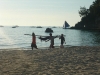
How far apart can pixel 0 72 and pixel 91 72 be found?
5.12 metres

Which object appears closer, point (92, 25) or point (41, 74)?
point (41, 74)

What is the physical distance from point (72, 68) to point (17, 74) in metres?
3.40

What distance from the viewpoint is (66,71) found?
11.3 meters

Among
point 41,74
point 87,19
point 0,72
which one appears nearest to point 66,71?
point 41,74

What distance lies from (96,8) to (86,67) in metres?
115

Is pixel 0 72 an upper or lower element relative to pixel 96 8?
lower

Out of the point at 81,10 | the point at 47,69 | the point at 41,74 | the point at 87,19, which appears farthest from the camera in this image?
the point at 81,10

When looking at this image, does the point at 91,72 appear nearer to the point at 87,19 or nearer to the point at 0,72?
the point at 0,72

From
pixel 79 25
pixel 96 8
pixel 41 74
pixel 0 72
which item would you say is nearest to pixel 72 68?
pixel 41 74

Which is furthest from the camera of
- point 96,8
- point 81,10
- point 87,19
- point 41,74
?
point 81,10

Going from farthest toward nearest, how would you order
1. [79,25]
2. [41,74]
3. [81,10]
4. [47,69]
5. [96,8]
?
[79,25] < [81,10] < [96,8] < [47,69] < [41,74]

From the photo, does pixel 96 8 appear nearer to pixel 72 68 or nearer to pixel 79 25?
pixel 79 25

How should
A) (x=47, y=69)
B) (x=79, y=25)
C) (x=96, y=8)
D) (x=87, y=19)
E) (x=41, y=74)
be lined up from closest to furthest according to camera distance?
(x=41, y=74) < (x=47, y=69) < (x=96, y=8) < (x=87, y=19) < (x=79, y=25)

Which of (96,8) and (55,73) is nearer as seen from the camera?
(55,73)
